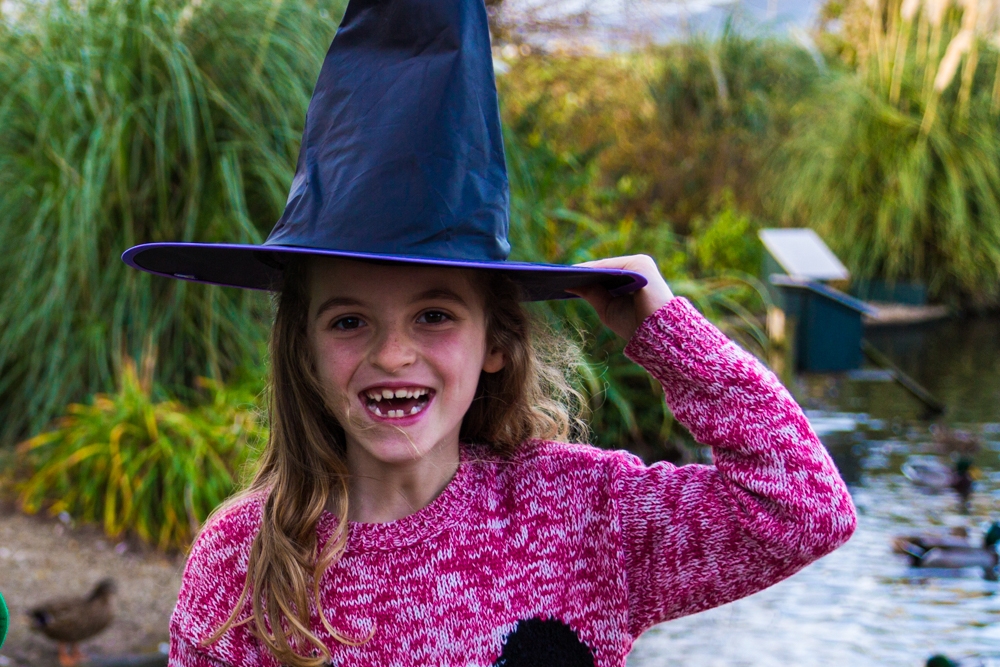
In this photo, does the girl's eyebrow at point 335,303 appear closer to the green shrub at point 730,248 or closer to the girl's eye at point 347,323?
the girl's eye at point 347,323

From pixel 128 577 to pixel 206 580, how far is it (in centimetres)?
274

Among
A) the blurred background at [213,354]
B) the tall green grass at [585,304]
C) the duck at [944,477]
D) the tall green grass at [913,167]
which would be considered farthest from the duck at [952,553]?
the tall green grass at [913,167]

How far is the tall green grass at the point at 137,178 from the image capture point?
4.91 meters

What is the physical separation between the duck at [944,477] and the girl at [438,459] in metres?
4.63

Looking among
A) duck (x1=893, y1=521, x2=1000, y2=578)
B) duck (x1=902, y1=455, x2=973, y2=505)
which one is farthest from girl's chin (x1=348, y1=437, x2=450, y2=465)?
duck (x1=902, y1=455, x2=973, y2=505)

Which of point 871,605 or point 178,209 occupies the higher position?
point 178,209

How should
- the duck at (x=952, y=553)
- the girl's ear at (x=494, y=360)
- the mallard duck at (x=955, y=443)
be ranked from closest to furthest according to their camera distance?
the girl's ear at (x=494, y=360) < the duck at (x=952, y=553) < the mallard duck at (x=955, y=443)

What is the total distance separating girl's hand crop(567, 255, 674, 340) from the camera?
1.66 metres

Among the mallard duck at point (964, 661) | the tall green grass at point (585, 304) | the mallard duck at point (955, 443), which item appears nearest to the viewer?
the mallard duck at point (964, 661)

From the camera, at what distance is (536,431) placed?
185cm

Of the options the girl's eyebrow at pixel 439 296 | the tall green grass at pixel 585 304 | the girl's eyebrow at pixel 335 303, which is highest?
the girl's eyebrow at pixel 439 296

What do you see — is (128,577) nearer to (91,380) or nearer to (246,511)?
(91,380)

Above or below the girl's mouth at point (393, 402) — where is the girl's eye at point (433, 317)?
above

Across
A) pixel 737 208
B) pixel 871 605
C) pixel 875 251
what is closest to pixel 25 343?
pixel 871 605
